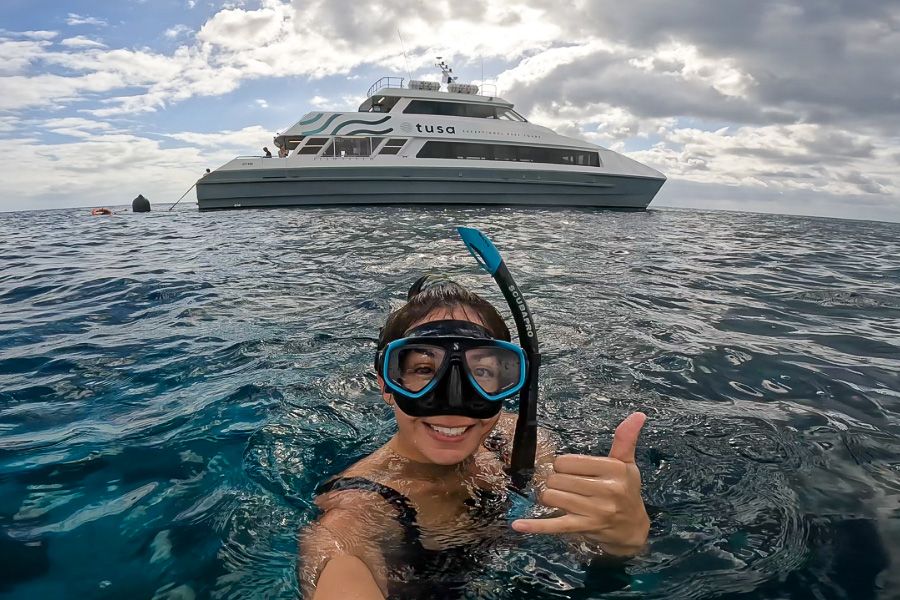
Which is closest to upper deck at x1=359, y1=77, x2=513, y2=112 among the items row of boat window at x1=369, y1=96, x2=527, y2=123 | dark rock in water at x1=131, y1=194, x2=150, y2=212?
row of boat window at x1=369, y1=96, x2=527, y2=123

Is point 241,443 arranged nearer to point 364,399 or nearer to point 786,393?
point 364,399

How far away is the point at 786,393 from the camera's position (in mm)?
3277

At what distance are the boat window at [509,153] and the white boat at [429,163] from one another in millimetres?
48

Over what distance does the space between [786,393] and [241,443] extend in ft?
11.2

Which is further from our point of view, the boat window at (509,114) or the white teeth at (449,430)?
the boat window at (509,114)

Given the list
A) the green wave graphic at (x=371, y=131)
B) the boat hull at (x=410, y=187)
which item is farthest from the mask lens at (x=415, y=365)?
the green wave graphic at (x=371, y=131)

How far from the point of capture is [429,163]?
22.2 meters

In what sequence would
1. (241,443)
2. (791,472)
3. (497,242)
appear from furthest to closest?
1. (497,242)
2. (241,443)
3. (791,472)

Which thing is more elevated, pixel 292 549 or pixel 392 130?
pixel 392 130

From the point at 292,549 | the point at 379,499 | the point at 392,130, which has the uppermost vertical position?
the point at 392,130

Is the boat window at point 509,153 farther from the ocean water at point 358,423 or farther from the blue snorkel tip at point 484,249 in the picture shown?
the blue snorkel tip at point 484,249

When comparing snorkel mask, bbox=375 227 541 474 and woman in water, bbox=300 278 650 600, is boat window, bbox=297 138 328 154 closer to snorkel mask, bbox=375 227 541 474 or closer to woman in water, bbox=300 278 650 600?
woman in water, bbox=300 278 650 600

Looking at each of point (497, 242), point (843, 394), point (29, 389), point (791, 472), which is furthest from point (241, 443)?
point (497, 242)

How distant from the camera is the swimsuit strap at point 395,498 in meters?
1.76
